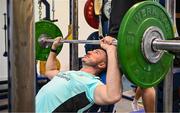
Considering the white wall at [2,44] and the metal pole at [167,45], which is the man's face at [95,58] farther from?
the white wall at [2,44]

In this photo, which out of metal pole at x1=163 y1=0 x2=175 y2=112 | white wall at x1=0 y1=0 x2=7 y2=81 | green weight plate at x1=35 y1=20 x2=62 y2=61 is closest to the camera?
metal pole at x1=163 y1=0 x2=175 y2=112

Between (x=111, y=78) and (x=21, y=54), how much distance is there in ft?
2.81

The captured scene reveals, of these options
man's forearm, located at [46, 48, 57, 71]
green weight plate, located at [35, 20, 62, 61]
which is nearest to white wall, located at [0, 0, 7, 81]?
green weight plate, located at [35, 20, 62, 61]

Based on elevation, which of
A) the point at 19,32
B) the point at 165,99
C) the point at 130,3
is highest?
the point at 130,3

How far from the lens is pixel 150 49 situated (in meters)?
1.22

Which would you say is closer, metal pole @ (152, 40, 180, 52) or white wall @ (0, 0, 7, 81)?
metal pole @ (152, 40, 180, 52)

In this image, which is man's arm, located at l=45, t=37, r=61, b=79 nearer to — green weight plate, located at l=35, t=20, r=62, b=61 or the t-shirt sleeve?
green weight plate, located at l=35, t=20, r=62, b=61

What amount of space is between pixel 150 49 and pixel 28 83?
69 cm

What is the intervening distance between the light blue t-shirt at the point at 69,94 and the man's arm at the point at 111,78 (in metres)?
0.17

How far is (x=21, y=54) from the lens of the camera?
65cm

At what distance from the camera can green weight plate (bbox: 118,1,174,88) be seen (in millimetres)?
1126

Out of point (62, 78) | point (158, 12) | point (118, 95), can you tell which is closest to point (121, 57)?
point (158, 12)

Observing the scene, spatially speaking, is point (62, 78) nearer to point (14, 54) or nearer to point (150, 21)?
point (150, 21)

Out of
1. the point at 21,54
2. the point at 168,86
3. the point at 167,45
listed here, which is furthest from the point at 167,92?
the point at 21,54
